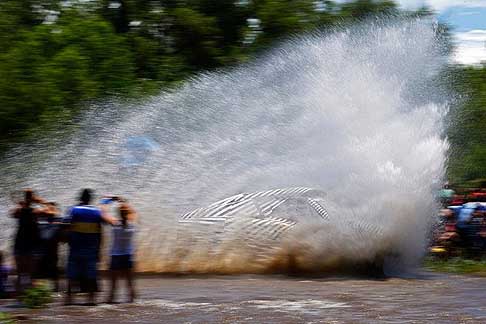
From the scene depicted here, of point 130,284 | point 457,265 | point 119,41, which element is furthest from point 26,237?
point 119,41

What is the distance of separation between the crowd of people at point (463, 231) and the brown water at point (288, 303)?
3.81m

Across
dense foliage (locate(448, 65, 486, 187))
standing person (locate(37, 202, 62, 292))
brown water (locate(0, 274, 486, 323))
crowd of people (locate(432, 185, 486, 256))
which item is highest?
dense foliage (locate(448, 65, 486, 187))

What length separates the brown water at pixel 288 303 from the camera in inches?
529

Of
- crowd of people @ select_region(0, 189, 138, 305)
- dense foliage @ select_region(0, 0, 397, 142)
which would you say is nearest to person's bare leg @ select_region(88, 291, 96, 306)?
crowd of people @ select_region(0, 189, 138, 305)

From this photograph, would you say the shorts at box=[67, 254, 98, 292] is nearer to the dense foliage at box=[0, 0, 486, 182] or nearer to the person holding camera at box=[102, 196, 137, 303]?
the person holding camera at box=[102, 196, 137, 303]

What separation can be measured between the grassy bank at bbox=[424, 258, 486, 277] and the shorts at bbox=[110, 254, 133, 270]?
291 inches

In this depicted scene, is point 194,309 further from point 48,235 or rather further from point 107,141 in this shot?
point 107,141

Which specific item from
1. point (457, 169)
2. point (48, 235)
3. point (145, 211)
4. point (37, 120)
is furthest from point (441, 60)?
point (457, 169)

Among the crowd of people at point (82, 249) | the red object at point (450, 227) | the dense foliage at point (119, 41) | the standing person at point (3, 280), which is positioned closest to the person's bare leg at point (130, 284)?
the crowd of people at point (82, 249)

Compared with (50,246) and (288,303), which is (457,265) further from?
(50,246)

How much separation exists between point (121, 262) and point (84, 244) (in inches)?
23.1

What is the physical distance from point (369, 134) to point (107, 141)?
18.1 ft

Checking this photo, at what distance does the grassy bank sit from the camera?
2046 cm

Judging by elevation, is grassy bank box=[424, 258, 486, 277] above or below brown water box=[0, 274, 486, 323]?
above
